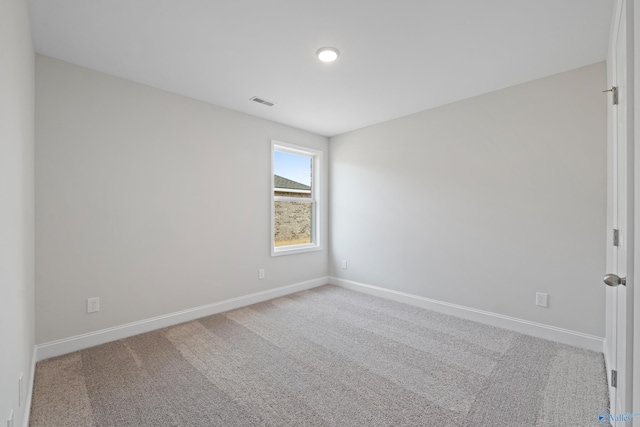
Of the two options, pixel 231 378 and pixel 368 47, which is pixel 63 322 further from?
pixel 368 47

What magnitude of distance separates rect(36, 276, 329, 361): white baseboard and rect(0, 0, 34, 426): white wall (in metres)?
0.55

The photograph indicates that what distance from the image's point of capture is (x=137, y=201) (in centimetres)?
274

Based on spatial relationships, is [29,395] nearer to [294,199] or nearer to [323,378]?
[323,378]

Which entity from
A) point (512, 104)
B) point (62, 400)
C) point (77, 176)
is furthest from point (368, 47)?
point (62, 400)

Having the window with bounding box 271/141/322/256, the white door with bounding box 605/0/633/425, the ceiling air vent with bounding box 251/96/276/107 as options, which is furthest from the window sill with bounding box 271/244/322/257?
the white door with bounding box 605/0/633/425

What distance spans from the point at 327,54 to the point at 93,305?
9.57ft

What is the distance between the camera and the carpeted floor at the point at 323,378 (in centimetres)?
166

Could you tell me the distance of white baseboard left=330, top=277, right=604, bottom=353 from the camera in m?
2.44

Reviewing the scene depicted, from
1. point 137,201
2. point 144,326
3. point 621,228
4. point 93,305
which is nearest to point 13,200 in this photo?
point 137,201

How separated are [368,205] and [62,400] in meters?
3.52

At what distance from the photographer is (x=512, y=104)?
281 centimetres

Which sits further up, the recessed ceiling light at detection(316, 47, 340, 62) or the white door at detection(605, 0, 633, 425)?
the recessed ceiling light at detection(316, 47, 340, 62)

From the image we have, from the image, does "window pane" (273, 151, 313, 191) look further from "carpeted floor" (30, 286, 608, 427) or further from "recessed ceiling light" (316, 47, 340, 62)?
"carpeted floor" (30, 286, 608, 427)

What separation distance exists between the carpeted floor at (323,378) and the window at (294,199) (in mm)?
1477
